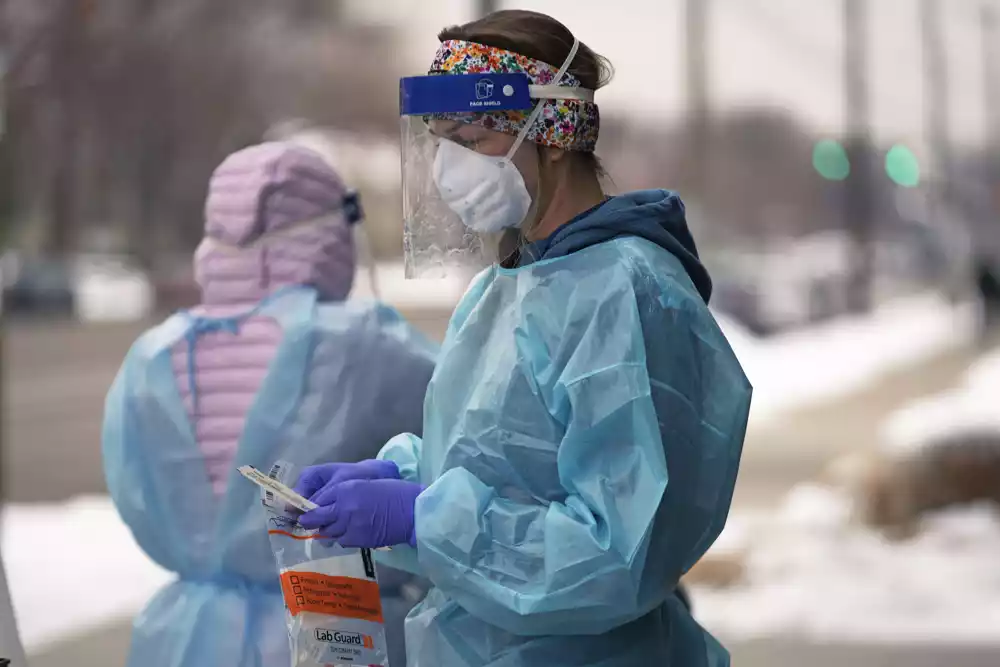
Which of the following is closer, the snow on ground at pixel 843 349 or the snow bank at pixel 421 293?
the snow bank at pixel 421 293

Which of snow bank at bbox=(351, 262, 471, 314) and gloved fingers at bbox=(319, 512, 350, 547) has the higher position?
gloved fingers at bbox=(319, 512, 350, 547)

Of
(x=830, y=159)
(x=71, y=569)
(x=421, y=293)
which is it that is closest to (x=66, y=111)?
(x=71, y=569)

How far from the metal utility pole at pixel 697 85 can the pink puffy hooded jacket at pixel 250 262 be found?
1844 millimetres

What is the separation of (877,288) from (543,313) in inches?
112

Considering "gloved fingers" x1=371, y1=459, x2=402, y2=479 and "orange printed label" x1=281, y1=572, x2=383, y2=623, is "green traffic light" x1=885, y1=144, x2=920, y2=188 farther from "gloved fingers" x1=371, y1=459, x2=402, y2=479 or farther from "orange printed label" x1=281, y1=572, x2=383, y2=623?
"orange printed label" x1=281, y1=572, x2=383, y2=623

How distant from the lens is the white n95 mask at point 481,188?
147cm

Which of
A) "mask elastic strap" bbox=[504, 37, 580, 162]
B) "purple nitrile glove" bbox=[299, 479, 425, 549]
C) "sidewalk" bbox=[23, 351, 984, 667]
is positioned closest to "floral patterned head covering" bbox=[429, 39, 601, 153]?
"mask elastic strap" bbox=[504, 37, 580, 162]

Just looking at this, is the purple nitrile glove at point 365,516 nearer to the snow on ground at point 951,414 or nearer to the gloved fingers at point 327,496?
the gloved fingers at point 327,496

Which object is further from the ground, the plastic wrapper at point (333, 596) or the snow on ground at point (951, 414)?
the plastic wrapper at point (333, 596)

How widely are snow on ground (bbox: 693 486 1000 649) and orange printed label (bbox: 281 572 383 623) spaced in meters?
2.59

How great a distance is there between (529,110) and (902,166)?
2.86 m

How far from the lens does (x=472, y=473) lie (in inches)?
56.6

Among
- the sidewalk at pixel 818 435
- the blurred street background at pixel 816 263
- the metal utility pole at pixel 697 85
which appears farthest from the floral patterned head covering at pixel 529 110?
the sidewalk at pixel 818 435

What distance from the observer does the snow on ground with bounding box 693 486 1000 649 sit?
3.92 metres
